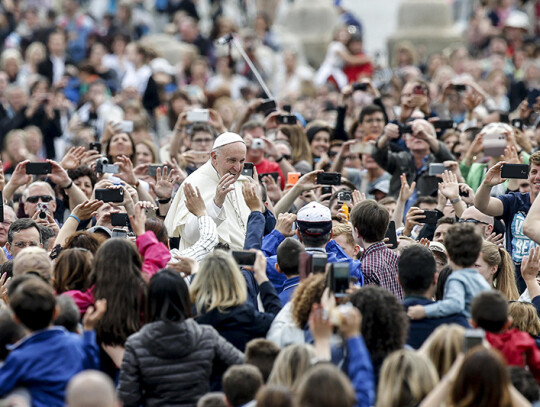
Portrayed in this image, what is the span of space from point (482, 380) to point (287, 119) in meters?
6.61

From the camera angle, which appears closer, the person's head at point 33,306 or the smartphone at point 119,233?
the person's head at point 33,306

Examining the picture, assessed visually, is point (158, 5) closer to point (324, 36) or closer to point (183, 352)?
point (324, 36)

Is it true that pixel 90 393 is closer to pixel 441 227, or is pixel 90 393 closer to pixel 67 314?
pixel 67 314

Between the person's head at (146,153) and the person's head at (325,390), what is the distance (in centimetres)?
668

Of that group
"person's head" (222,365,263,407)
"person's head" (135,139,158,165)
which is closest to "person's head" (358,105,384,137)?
"person's head" (135,139,158,165)

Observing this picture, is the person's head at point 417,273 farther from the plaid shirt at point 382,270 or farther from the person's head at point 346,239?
the person's head at point 346,239

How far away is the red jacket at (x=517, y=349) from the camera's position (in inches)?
249

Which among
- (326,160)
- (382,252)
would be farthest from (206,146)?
(382,252)

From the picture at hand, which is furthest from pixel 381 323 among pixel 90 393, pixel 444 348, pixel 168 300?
pixel 90 393

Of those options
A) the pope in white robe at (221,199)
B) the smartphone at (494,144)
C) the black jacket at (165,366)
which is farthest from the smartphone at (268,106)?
the black jacket at (165,366)

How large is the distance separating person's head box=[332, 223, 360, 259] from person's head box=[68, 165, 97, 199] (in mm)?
2735

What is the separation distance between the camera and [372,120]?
477 inches

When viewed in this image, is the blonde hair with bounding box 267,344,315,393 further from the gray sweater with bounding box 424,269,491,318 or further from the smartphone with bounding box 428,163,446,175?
the smartphone with bounding box 428,163,446,175

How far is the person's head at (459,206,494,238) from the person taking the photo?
9.07 meters
